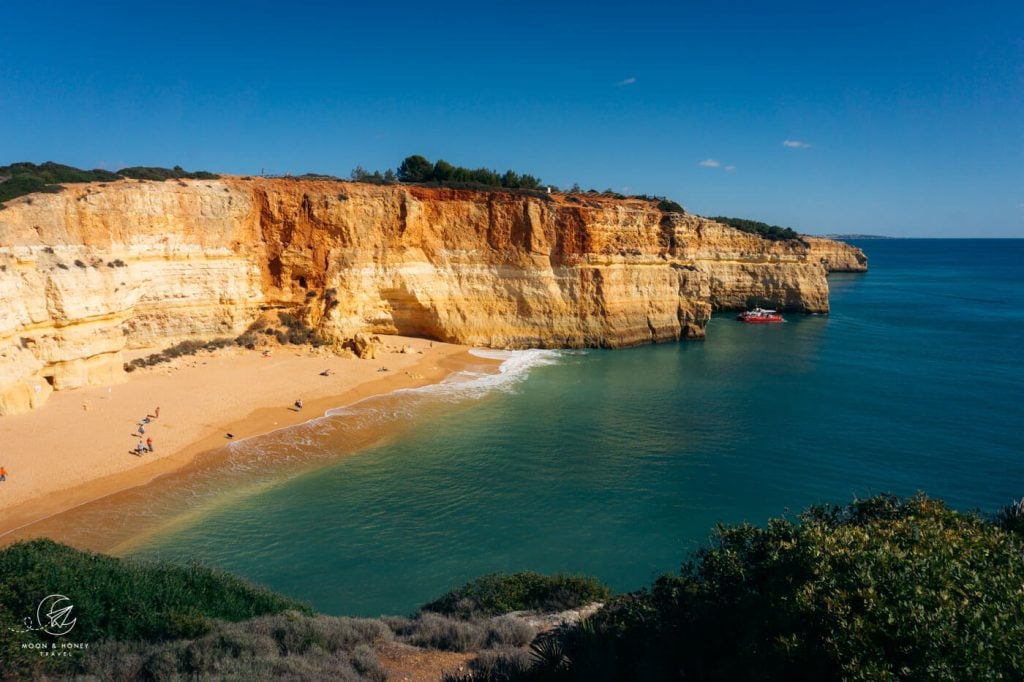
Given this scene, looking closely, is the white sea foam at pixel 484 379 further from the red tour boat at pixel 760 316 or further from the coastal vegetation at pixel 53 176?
the red tour boat at pixel 760 316

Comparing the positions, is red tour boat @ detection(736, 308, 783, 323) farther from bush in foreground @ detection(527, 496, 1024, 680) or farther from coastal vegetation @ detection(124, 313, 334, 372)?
bush in foreground @ detection(527, 496, 1024, 680)

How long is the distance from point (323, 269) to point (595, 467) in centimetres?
2098

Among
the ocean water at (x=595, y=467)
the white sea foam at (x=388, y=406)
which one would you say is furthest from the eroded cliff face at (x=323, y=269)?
the ocean water at (x=595, y=467)

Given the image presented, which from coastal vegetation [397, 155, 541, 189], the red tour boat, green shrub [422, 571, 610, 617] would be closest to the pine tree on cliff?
coastal vegetation [397, 155, 541, 189]

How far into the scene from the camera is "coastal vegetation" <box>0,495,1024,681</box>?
4.83 meters

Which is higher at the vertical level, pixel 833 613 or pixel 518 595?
pixel 833 613

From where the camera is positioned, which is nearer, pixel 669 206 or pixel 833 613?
pixel 833 613

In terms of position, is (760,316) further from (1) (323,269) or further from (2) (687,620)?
(2) (687,620)

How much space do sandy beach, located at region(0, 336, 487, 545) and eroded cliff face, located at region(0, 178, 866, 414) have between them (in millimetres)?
1665

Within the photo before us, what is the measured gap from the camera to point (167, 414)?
68.8ft
